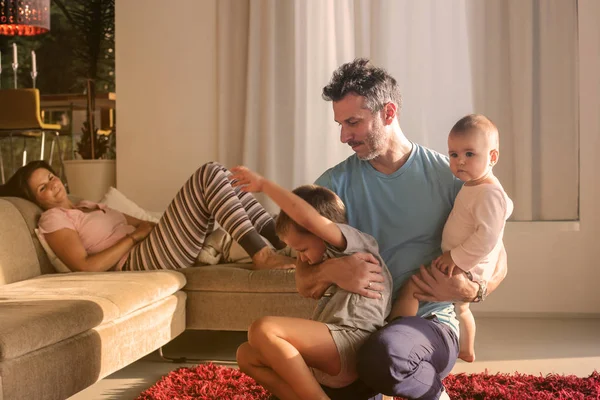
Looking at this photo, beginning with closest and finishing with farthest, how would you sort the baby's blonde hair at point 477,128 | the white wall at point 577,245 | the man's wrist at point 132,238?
the baby's blonde hair at point 477,128
the man's wrist at point 132,238
the white wall at point 577,245

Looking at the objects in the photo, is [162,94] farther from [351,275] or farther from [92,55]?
[351,275]

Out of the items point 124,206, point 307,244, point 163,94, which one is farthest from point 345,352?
point 163,94

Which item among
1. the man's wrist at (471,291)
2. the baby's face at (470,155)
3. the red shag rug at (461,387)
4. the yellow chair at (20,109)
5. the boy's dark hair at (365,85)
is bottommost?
the red shag rug at (461,387)

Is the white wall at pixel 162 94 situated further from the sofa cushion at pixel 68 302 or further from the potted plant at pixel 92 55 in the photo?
the sofa cushion at pixel 68 302

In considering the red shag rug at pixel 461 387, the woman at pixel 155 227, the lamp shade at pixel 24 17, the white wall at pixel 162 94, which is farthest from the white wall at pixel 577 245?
the lamp shade at pixel 24 17

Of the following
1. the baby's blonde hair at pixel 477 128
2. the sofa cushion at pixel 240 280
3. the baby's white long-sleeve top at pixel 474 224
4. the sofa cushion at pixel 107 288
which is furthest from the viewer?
the sofa cushion at pixel 240 280

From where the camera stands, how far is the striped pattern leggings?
3.58 meters

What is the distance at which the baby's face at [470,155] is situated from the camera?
221cm

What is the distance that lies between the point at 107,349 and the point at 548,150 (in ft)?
10.2

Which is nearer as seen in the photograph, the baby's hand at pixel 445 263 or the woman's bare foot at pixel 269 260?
the baby's hand at pixel 445 263

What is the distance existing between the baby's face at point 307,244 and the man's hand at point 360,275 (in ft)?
0.30

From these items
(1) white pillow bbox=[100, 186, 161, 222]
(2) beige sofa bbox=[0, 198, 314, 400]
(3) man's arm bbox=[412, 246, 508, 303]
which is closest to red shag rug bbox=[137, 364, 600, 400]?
(2) beige sofa bbox=[0, 198, 314, 400]

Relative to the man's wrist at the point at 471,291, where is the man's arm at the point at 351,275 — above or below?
above

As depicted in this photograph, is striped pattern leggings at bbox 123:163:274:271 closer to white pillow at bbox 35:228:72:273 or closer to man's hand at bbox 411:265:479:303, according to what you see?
white pillow at bbox 35:228:72:273
